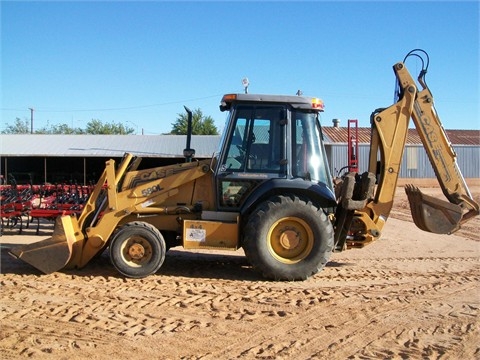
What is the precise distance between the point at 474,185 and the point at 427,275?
91.2 ft

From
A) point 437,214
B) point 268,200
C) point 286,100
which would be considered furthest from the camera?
point 437,214

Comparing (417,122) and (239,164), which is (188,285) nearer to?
(239,164)

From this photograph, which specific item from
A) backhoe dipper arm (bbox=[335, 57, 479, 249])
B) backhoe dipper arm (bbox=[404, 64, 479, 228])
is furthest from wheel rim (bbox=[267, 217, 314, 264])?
backhoe dipper arm (bbox=[404, 64, 479, 228])

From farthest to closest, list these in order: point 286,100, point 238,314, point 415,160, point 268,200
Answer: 1. point 415,160
2. point 286,100
3. point 268,200
4. point 238,314

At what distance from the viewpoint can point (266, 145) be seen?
22.8ft

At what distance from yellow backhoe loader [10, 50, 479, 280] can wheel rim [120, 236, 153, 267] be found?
1 cm

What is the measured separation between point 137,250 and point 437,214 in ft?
13.8

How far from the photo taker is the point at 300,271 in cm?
676

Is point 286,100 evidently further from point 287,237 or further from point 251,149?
point 287,237

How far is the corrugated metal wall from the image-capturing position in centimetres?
3138

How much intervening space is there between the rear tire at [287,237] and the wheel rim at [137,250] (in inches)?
53.0

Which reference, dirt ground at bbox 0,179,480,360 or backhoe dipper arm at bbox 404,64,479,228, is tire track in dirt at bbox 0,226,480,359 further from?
backhoe dipper arm at bbox 404,64,479,228

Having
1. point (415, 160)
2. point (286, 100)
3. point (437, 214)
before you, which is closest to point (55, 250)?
point (286, 100)

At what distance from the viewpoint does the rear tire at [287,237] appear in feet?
21.9
